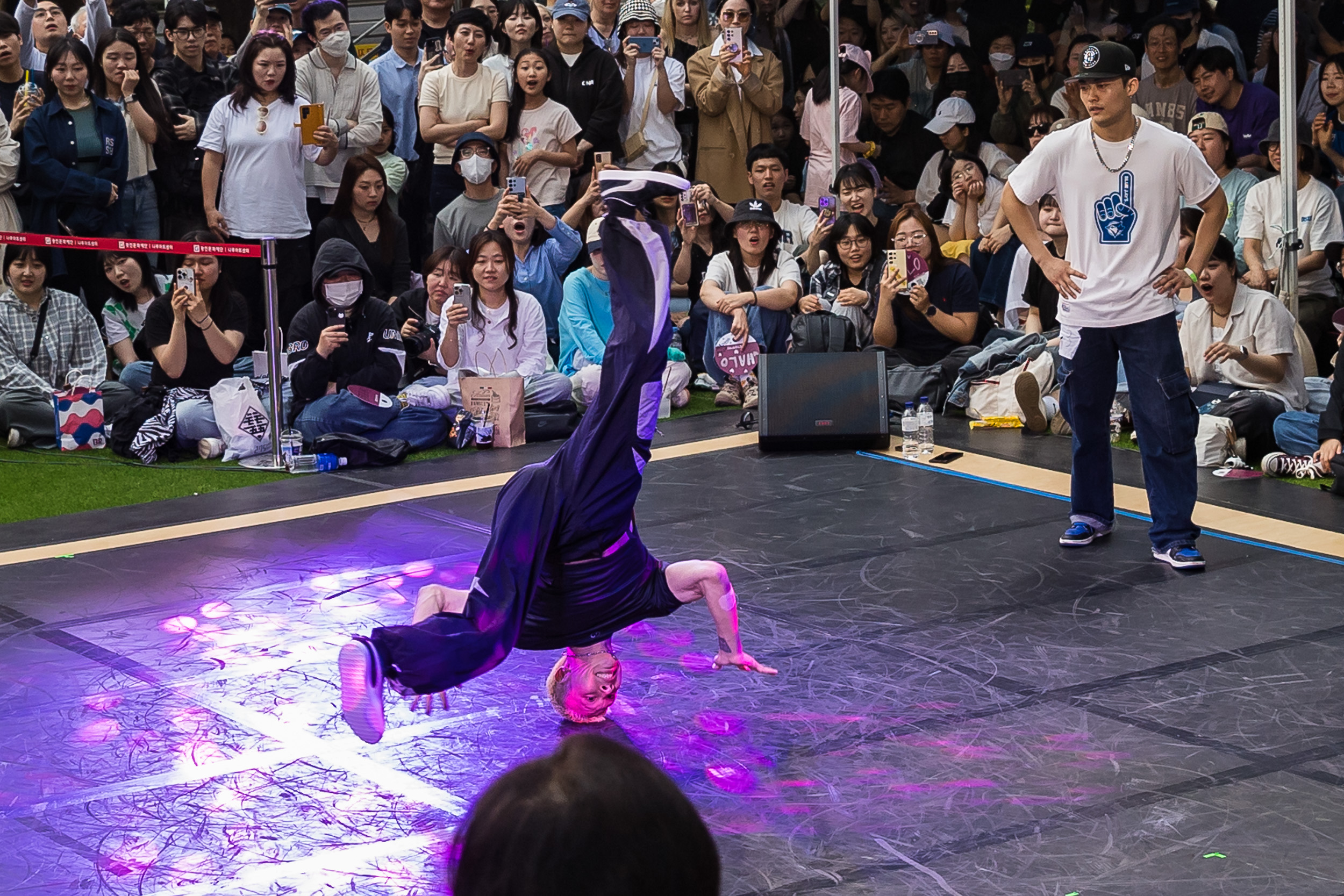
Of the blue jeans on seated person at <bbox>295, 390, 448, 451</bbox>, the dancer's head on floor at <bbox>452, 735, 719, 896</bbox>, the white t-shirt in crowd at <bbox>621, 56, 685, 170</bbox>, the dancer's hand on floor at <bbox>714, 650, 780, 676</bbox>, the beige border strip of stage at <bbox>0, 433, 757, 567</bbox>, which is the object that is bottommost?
the dancer's hand on floor at <bbox>714, 650, 780, 676</bbox>

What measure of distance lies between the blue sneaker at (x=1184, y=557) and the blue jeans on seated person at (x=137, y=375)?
5.37 m

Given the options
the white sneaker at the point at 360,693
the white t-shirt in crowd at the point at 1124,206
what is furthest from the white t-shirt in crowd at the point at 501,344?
the white sneaker at the point at 360,693

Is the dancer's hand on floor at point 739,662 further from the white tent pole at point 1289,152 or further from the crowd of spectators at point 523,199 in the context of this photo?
the white tent pole at point 1289,152

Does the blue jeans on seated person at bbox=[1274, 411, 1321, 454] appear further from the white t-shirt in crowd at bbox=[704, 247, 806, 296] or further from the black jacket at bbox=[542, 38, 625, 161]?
the black jacket at bbox=[542, 38, 625, 161]

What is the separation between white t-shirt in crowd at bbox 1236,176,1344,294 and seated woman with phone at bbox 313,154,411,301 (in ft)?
15.6

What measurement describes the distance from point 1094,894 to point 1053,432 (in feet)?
16.1

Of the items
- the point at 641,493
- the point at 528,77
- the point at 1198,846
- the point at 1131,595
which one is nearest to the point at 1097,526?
the point at 1131,595

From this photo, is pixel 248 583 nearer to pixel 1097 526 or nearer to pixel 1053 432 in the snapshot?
pixel 1097 526

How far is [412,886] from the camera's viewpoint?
335 cm

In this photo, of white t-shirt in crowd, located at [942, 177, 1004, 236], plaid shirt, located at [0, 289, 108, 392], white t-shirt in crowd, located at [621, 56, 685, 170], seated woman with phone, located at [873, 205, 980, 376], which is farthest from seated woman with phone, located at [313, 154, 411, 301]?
white t-shirt in crowd, located at [942, 177, 1004, 236]

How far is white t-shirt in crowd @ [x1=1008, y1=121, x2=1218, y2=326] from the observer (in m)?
5.42

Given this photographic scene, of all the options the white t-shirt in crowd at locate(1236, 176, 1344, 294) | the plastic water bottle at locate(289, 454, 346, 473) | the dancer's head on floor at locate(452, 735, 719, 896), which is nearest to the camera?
the dancer's head on floor at locate(452, 735, 719, 896)

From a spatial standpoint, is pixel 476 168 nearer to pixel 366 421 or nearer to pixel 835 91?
pixel 366 421

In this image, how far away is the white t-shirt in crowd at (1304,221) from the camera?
27.3ft
